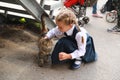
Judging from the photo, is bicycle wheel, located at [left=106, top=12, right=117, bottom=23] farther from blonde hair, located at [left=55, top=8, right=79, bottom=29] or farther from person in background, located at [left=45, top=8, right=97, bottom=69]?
blonde hair, located at [left=55, top=8, right=79, bottom=29]

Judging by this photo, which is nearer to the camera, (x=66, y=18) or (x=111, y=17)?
(x=66, y=18)

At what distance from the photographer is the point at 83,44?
2938 mm

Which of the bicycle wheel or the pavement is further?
the bicycle wheel

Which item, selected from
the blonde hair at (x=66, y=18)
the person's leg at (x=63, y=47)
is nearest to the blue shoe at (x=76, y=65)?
the person's leg at (x=63, y=47)

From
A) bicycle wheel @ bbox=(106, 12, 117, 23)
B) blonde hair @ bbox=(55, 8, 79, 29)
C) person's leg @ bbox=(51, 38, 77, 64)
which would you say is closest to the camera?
blonde hair @ bbox=(55, 8, 79, 29)

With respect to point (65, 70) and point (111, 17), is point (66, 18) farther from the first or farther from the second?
point (111, 17)

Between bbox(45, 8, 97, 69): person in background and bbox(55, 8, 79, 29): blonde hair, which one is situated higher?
bbox(55, 8, 79, 29): blonde hair

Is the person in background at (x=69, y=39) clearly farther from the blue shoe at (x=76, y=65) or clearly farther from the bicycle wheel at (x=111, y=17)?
the bicycle wheel at (x=111, y=17)

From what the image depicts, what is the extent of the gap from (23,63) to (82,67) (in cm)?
76

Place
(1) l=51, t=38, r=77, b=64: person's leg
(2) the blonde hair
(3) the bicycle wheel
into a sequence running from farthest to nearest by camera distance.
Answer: (3) the bicycle wheel < (1) l=51, t=38, r=77, b=64: person's leg < (2) the blonde hair

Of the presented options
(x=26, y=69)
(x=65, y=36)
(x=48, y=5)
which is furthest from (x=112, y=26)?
(x=26, y=69)

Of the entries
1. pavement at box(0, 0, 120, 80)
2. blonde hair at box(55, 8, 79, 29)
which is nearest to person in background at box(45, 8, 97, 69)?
blonde hair at box(55, 8, 79, 29)

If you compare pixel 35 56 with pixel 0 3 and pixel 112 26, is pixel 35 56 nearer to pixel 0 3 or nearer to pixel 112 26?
pixel 0 3

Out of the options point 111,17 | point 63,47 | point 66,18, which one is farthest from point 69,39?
point 111,17
